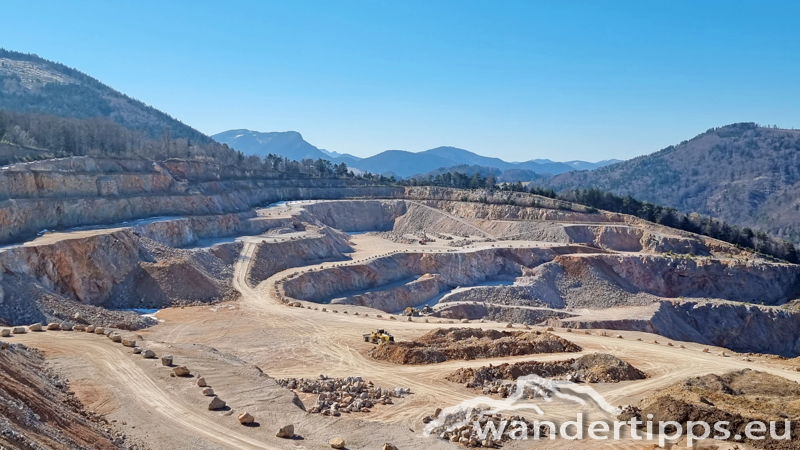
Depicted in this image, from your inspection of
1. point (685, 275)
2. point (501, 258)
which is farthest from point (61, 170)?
point (685, 275)

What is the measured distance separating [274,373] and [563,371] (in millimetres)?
12542

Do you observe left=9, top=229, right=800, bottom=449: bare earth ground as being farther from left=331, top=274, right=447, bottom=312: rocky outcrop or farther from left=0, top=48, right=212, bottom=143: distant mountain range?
left=0, top=48, right=212, bottom=143: distant mountain range

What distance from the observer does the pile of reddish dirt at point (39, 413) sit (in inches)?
426

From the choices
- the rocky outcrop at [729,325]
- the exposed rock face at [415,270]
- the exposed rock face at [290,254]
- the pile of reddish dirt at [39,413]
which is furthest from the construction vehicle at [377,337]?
the rocky outcrop at [729,325]

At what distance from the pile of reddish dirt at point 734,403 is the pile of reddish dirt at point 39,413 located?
16.0 m

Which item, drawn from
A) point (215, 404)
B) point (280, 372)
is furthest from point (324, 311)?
point (215, 404)

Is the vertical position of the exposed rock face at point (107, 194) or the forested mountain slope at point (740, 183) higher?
the forested mountain slope at point (740, 183)

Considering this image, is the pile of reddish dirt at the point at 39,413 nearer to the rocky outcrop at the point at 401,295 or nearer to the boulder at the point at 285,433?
the boulder at the point at 285,433

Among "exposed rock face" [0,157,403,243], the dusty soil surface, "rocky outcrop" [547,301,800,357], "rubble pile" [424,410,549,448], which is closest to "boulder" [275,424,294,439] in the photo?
the dusty soil surface

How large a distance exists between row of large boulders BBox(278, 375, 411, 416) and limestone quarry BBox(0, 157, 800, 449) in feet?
0.33

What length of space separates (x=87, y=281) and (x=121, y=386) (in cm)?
2060

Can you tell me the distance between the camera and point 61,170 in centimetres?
4834

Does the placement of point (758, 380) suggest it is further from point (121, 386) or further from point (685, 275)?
point (685, 275)

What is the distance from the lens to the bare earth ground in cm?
1566
